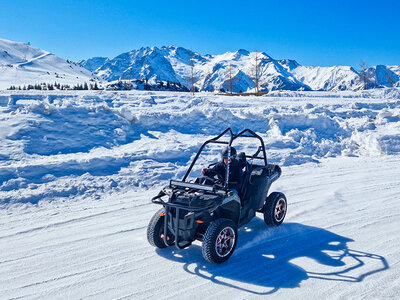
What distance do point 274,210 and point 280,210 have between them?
311 mm

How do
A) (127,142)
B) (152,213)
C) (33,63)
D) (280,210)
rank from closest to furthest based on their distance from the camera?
(280,210) → (152,213) → (127,142) → (33,63)

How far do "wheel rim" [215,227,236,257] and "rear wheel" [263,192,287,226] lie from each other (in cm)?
128

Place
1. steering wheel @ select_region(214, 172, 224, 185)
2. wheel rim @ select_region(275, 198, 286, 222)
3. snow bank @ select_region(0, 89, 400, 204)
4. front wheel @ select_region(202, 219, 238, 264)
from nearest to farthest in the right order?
front wheel @ select_region(202, 219, 238, 264)
steering wheel @ select_region(214, 172, 224, 185)
wheel rim @ select_region(275, 198, 286, 222)
snow bank @ select_region(0, 89, 400, 204)

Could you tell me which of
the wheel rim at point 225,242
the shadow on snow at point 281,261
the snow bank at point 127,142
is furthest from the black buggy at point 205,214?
the snow bank at point 127,142

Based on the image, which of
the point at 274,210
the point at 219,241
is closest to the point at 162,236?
the point at 219,241

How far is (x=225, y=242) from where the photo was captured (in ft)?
15.9

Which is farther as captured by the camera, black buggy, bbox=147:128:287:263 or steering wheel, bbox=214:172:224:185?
steering wheel, bbox=214:172:224:185

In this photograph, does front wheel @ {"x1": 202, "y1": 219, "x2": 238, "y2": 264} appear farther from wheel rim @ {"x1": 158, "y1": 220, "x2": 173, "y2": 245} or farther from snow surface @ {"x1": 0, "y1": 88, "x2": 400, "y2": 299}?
wheel rim @ {"x1": 158, "y1": 220, "x2": 173, "y2": 245}

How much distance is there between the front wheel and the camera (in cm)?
455

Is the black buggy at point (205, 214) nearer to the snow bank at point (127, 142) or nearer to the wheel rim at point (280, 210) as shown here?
the wheel rim at point (280, 210)

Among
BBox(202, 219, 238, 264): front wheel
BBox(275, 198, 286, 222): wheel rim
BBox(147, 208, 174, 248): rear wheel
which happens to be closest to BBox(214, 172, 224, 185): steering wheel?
BBox(202, 219, 238, 264): front wheel

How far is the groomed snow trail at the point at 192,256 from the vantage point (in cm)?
417

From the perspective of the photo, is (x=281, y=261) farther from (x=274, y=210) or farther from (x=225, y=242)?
(x=274, y=210)

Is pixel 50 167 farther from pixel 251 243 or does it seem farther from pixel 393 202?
pixel 393 202
